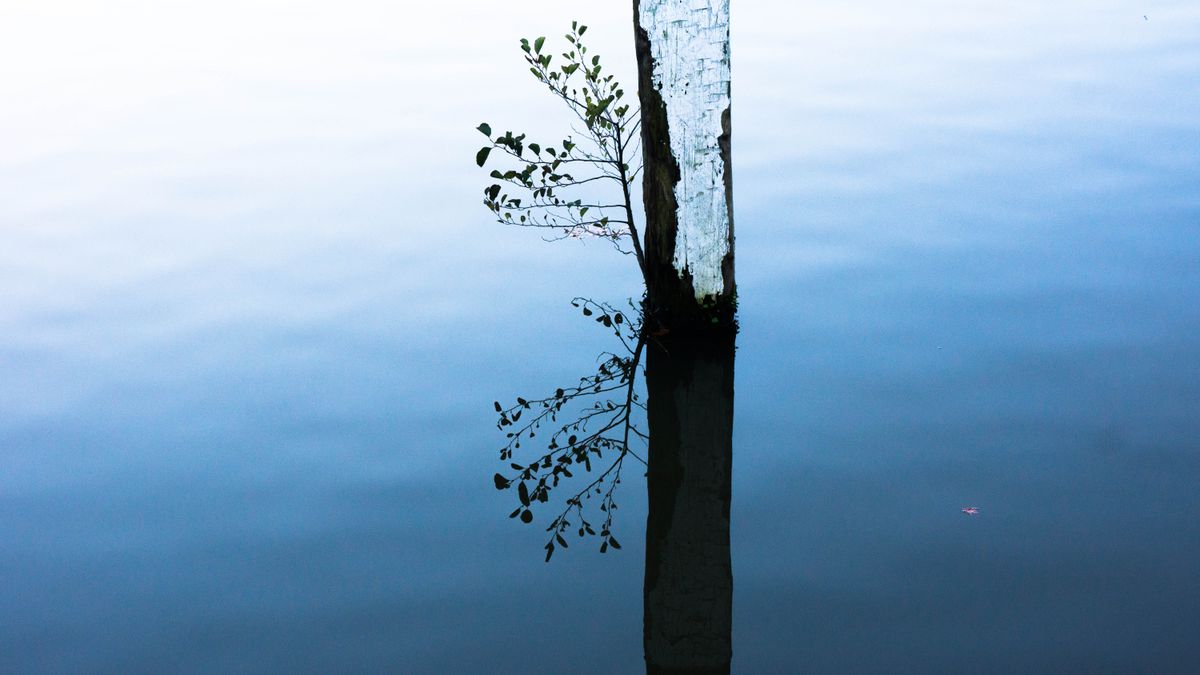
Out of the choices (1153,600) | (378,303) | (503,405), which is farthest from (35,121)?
(1153,600)

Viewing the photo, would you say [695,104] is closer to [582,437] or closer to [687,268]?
[687,268]

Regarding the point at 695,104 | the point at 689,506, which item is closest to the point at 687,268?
the point at 695,104

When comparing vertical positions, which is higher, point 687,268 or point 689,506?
point 687,268

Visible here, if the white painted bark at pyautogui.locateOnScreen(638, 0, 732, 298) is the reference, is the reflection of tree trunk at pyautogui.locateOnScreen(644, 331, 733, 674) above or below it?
below

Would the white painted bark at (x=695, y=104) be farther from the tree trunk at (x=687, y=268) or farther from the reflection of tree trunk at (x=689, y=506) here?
the reflection of tree trunk at (x=689, y=506)

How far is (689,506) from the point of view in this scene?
371 centimetres

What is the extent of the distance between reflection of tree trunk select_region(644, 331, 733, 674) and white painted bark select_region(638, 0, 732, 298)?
0.40 meters

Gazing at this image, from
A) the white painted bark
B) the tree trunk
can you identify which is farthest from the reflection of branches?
Result: the white painted bark

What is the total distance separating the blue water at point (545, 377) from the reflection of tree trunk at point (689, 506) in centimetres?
7

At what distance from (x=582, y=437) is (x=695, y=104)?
1242mm

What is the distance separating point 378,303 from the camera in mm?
5328

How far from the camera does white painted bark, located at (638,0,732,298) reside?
429 centimetres

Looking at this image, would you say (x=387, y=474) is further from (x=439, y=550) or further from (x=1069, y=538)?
(x=1069, y=538)

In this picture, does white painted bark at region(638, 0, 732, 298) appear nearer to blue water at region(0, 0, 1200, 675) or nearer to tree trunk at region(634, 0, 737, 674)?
tree trunk at region(634, 0, 737, 674)
